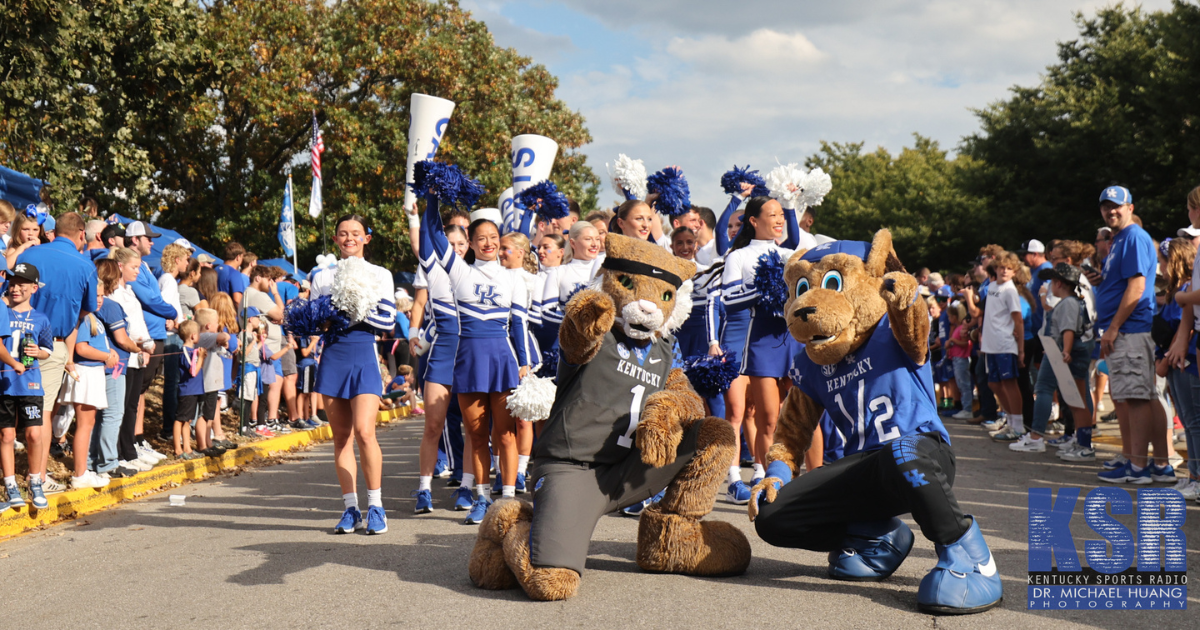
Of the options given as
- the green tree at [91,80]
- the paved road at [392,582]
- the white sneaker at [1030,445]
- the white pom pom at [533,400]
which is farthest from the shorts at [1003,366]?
the green tree at [91,80]

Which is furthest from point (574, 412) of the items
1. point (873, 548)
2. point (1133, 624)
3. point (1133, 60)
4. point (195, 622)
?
point (1133, 60)

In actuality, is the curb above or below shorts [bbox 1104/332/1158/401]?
below

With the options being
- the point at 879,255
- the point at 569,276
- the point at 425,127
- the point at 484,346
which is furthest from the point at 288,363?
the point at 879,255

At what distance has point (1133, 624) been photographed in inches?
169

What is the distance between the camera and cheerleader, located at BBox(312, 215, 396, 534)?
6.41m

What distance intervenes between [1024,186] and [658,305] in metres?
31.8

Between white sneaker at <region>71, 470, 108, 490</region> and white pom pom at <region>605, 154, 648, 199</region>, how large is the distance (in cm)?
485

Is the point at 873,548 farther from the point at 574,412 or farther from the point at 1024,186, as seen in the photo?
the point at 1024,186

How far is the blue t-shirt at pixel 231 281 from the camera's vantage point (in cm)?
1250

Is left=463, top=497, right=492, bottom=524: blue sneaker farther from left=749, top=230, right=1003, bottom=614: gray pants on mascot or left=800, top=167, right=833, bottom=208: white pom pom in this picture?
left=800, top=167, right=833, bottom=208: white pom pom

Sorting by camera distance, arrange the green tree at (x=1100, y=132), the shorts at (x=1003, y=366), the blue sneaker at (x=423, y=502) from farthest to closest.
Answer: the green tree at (x=1100, y=132), the shorts at (x=1003, y=366), the blue sneaker at (x=423, y=502)

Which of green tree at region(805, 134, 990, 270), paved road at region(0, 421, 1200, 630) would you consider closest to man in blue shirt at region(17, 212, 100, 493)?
paved road at region(0, 421, 1200, 630)

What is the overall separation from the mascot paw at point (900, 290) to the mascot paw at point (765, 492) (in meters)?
1.04

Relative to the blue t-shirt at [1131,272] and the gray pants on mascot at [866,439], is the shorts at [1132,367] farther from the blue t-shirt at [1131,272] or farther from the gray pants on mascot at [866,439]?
the gray pants on mascot at [866,439]
